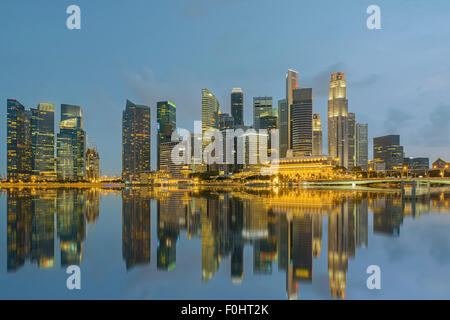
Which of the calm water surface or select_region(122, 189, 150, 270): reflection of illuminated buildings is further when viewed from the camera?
select_region(122, 189, 150, 270): reflection of illuminated buildings

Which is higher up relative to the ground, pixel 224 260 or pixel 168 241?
pixel 224 260

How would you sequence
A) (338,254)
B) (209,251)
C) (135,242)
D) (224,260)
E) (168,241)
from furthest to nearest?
(168,241)
(135,242)
(209,251)
(338,254)
(224,260)

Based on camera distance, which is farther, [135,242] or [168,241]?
[168,241]

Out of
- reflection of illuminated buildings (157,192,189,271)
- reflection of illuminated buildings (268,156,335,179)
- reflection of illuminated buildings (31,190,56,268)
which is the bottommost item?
reflection of illuminated buildings (157,192,189,271)

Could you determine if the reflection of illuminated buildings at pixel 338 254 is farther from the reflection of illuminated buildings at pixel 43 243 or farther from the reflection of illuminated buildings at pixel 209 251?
the reflection of illuminated buildings at pixel 43 243

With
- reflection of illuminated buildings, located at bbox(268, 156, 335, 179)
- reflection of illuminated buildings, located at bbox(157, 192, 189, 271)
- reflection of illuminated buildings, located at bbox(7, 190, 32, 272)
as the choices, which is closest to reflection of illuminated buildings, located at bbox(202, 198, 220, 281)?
reflection of illuminated buildings, located at bbox(157, 192, 189, 271)

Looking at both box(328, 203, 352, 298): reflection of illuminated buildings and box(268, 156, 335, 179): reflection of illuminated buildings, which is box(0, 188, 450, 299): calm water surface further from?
box(268, 156, 335, 179): reflection of illuminated buildings

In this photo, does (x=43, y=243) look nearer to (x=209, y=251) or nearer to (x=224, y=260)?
(x=209, y=251)

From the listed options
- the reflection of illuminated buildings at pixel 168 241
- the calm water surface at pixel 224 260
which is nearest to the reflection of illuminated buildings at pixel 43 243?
the calm water surface at pixel 224 260

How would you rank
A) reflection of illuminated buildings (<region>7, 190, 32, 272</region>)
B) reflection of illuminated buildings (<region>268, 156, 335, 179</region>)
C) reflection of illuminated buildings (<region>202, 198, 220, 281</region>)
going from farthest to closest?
reflection of illuminated buildings (<region>268, 156, 335, 179</region>), reflection of illuminated buildings (<region>7, 190, 32, 272</region>), reflection of illuminated buildings (<region>202, 198, 220, 281</region>)

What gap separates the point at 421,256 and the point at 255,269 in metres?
10.4

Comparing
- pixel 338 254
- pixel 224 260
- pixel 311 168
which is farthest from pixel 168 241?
pixel 311 168
